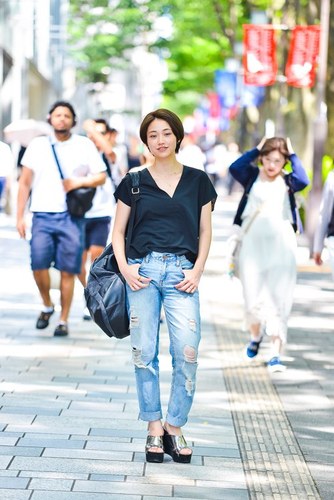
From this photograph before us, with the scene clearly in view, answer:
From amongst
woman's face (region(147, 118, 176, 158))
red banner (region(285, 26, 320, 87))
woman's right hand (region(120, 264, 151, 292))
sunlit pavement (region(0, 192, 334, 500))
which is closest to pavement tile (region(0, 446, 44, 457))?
sunlit pavement (region(0, 192, 334, 500))

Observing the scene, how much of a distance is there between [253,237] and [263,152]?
697mm

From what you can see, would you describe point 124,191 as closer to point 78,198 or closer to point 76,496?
point 76,496

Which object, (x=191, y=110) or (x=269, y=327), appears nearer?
(x=269, y=327)

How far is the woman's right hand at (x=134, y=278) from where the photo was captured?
Answer: 5859mm

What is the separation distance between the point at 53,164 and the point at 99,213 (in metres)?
1.44

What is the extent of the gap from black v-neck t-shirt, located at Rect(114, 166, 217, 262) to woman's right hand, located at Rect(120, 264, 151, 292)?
0.09m

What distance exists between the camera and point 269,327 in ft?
29.8

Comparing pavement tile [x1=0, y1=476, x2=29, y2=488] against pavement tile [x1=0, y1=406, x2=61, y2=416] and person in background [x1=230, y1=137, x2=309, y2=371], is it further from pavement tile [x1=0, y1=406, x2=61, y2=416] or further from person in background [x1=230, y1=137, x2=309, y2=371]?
person in background [x1=230, y1=137, x2=309, y2=371]

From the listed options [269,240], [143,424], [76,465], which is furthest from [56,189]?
[76,465]

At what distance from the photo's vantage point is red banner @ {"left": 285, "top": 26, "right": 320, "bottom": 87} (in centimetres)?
2247

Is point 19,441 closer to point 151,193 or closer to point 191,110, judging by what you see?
point 151,193

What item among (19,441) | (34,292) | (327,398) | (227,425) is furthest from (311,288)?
(19,441)

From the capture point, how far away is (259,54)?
2614cm

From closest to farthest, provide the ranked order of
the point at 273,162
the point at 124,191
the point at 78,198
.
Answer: the point at 124,191, the point at 273,162, the point at 78,198
